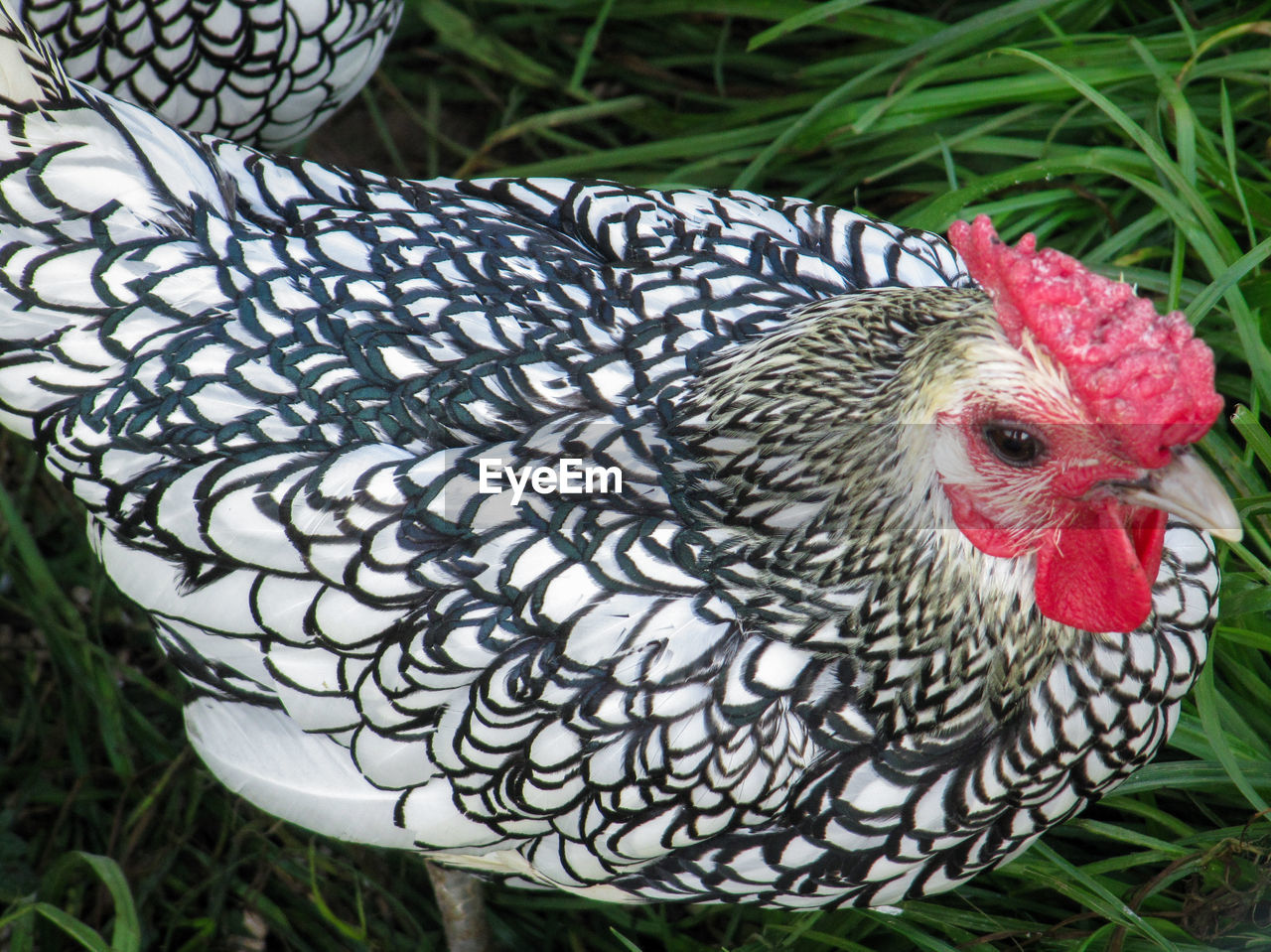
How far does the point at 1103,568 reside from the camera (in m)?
1.33

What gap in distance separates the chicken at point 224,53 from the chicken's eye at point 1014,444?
1653mm

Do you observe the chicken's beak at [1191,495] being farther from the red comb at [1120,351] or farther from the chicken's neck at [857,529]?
the chicken's neck at [857,529]

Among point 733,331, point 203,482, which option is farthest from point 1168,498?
point 203,482

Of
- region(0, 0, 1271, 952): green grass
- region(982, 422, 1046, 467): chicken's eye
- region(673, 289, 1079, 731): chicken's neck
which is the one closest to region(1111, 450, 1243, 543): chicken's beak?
region(982, 422, 1046, 467): chicken's eye

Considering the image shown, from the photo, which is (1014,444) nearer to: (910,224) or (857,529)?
(857,529)

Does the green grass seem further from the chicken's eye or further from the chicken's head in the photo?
the chicken's eye

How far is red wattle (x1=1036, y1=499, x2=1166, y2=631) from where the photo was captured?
4.32 feet

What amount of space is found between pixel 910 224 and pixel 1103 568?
4.05 feet

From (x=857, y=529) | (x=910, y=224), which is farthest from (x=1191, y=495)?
(x=910, y=224)

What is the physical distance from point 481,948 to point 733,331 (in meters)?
1.36

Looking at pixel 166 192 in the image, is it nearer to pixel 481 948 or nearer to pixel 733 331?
pixel 733 331

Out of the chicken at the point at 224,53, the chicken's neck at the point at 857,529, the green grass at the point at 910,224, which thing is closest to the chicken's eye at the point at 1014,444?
the chicken's neck at the point at 857,529

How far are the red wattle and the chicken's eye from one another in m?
0.13

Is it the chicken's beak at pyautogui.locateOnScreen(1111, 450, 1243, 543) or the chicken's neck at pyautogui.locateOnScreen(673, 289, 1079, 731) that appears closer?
the chicken's beak at pyautogui.locateOnScreen(1111, 450, 1243, 543)
